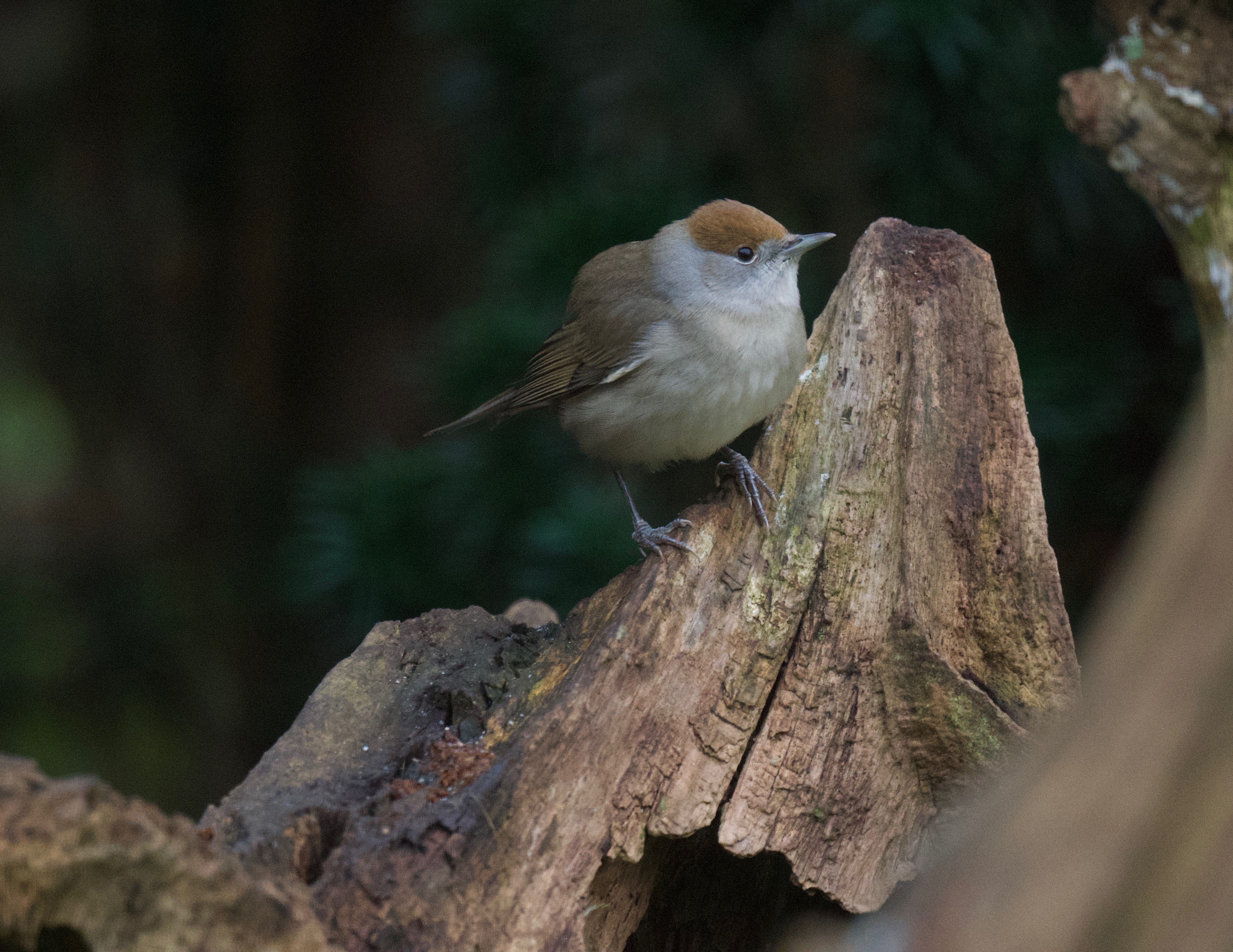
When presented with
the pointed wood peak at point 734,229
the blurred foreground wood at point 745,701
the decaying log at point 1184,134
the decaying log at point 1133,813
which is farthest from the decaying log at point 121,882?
the decaying log at point 1184,134

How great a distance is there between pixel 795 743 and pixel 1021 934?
123 centimetres

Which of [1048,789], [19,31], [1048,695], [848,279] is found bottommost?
[1048,695]

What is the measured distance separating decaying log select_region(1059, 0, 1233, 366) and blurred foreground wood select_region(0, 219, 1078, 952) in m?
0.67

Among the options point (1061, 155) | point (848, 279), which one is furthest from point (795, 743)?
point (1061, 155)

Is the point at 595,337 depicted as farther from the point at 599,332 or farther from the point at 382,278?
the point at 382,278

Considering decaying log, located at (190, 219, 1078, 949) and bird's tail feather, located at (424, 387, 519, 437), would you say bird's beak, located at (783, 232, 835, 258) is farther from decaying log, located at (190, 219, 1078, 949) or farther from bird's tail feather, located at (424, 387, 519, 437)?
bird's tail feather, located at (424, 387, 519, 437)

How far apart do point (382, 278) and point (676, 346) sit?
8.69 feet

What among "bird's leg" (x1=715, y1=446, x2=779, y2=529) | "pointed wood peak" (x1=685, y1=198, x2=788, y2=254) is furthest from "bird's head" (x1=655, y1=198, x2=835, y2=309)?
"bird's leg" (x1=715, y1=446, x2=779, y2=529)

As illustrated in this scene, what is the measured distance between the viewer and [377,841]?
5.77ft

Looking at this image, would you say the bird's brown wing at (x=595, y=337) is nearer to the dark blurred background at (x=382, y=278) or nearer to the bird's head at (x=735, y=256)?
the bird's head at (x=735, y=256)

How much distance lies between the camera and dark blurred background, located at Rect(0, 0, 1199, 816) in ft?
11.5

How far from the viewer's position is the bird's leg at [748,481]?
233cm

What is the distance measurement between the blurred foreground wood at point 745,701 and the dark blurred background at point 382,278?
1146 mm

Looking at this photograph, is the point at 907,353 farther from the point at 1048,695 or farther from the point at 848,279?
the point at 1048,695
